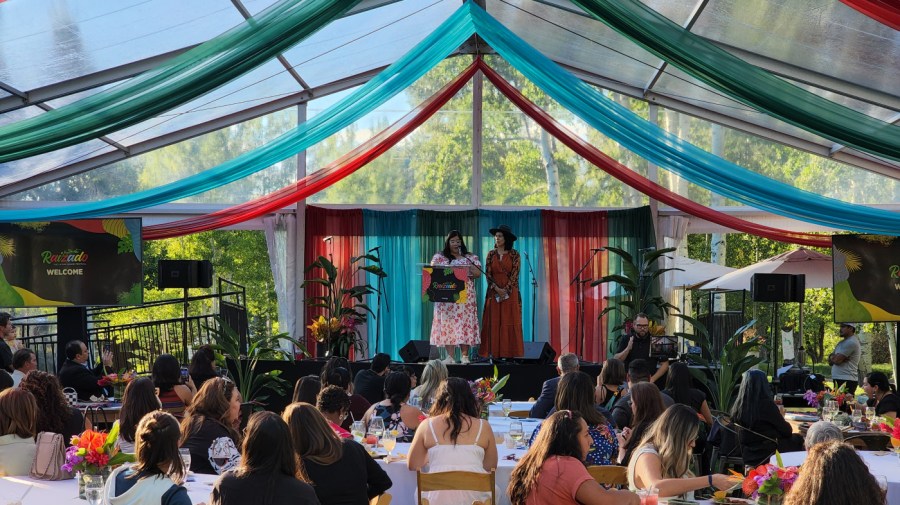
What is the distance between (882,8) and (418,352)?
8.38m

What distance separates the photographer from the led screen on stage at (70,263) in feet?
36.0

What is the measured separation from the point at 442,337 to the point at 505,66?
14.8 feet

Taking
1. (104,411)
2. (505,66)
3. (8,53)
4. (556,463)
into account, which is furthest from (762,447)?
(505,66)

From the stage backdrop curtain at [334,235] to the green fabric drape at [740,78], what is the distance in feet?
28.8

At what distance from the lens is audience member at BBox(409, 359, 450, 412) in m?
7.34

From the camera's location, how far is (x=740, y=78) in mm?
5668

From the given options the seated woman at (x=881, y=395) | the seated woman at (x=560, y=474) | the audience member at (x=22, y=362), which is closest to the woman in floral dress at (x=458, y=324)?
the seated woman at (x=881, y=395)

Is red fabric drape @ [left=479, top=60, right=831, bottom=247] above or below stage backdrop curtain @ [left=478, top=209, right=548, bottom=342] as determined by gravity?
above

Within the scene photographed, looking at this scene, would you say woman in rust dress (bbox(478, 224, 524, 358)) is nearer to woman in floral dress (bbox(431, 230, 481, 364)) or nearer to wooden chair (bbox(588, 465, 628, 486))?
woman in floral dress (bbox(431, 230, 481, 364))

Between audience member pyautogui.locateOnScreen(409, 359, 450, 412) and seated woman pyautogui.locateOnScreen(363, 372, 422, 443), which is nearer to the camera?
seated woman pyautogui.locateOnScreen(363, 372, 422, 443)

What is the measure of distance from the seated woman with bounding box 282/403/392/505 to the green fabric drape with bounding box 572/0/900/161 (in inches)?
114

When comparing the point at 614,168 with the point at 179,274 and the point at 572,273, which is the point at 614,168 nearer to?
the point at 572,273

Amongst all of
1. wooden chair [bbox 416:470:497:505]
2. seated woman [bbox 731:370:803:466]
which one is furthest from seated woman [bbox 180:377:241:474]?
seated woman [bbox 731:370:803:466]

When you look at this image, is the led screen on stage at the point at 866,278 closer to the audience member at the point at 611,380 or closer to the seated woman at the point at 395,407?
the audience member at the point at 611,380
